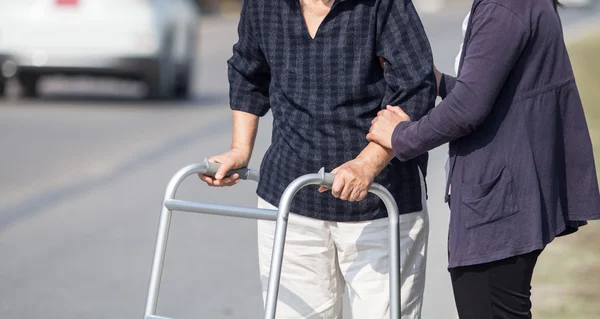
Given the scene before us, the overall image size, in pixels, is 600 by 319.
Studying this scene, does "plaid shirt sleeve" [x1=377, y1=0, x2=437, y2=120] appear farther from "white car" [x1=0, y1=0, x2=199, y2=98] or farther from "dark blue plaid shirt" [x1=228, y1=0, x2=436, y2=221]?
"white car" [x1=0, y1=0, x2=199, y2=98]

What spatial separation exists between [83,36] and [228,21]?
23.5 meters

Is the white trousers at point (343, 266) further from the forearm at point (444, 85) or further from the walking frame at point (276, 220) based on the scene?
the forearm at point (444, 85)

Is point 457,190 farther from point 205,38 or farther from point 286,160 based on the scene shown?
point 205,38

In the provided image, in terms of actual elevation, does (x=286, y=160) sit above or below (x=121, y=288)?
above

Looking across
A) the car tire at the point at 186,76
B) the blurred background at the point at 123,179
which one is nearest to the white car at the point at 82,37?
the blurred background at the point at 123,179

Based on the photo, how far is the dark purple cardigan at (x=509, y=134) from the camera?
8.94 ft

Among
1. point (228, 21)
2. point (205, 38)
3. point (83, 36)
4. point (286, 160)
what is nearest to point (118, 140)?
point (83, 36)

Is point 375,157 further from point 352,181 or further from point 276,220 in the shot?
point 276,220

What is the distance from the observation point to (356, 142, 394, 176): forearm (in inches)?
116

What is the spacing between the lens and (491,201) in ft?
9.25

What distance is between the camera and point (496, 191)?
2.81 m

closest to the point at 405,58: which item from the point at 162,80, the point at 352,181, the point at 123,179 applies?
the point at 352,181

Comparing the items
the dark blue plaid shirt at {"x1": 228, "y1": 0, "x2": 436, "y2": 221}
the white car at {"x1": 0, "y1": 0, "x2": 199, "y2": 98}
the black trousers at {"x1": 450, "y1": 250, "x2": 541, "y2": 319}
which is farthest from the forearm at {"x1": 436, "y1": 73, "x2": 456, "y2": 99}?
the white car at {"x1": 0, "y1": 0, "x2": 199, "y2": 98}

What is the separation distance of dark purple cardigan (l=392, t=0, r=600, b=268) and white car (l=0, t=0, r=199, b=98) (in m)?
10.6
